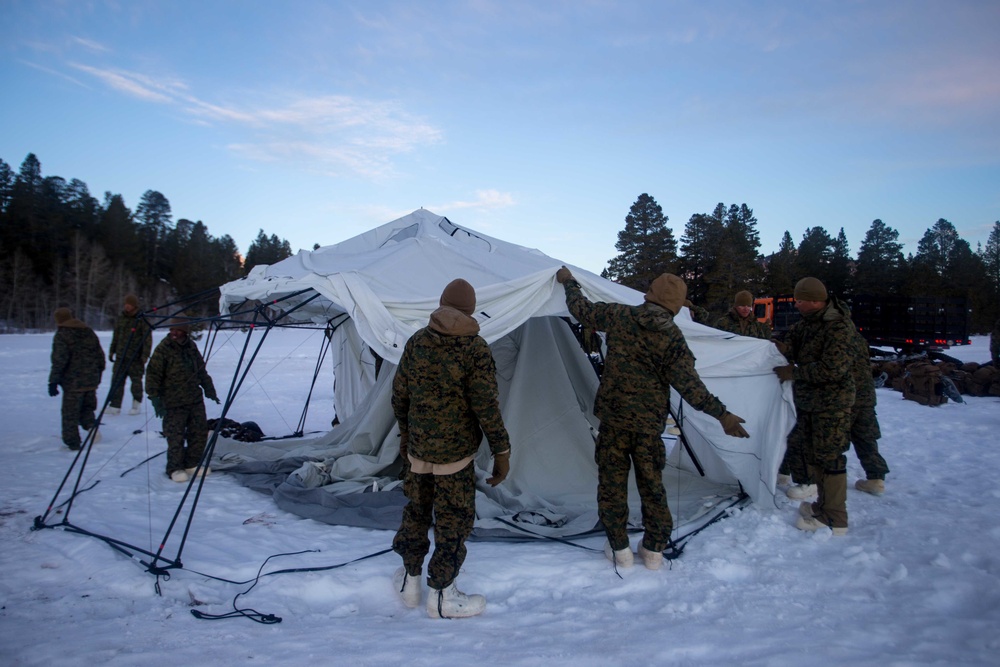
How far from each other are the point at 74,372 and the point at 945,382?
45.1 feet

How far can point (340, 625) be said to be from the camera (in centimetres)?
293

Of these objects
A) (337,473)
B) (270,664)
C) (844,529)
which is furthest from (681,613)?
(337,473)

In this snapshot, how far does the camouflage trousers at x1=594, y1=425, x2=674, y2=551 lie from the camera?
3.55 meters

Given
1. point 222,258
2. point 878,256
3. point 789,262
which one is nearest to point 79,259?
point 222,258

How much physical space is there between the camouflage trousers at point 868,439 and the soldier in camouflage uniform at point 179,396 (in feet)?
21.0

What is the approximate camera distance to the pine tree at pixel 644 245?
93.6ft

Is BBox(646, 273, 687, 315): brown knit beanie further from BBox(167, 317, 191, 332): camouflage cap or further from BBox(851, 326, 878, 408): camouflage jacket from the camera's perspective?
BBox(167, 317, 191, 332): camouflage cap

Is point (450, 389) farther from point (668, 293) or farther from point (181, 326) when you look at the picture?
point (181, 326)

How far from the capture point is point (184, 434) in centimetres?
573

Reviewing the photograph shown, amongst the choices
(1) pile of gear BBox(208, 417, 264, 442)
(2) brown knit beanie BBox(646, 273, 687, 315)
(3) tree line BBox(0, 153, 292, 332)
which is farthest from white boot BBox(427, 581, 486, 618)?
(3) tree line BBox(0, 153, 292, 332)

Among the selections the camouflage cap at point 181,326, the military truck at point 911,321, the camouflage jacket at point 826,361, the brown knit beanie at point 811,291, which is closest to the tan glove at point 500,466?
the camouflage jacket at point 826,361

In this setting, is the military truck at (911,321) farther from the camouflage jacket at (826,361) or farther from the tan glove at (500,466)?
the tan glove at (500,466)

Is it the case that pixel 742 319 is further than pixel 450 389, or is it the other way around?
pixel 742 319

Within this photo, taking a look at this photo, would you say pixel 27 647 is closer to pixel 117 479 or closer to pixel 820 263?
pixel 117 479
